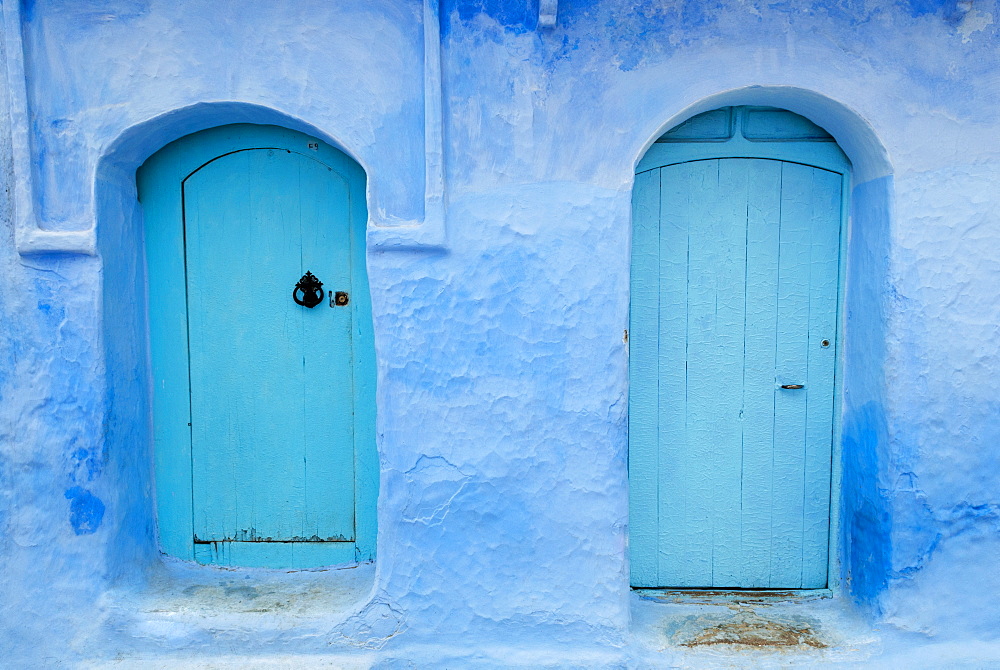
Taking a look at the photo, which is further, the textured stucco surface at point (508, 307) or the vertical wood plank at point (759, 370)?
the vertical wood plank at point (759, 370)

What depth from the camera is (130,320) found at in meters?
2.84

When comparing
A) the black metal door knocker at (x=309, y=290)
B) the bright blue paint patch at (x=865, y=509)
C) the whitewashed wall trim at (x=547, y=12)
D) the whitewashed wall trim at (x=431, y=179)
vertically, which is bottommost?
the bright blue paint patch at (x=865, y=509)

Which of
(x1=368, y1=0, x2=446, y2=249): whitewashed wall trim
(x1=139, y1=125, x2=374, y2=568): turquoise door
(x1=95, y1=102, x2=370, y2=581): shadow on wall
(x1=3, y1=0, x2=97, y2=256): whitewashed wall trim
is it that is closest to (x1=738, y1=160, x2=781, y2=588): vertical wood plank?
(x1=368, y1=0, x2=446, y2=249): whitewashed wall trim

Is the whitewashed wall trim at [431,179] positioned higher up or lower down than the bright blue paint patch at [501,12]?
lower down

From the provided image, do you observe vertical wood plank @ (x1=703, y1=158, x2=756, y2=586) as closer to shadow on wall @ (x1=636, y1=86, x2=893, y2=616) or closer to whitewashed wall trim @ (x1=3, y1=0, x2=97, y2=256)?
shadow on wall @ (x1=636, y1=86, x2=893, y2=616)

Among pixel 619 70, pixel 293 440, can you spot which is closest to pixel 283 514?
pixel 293 440

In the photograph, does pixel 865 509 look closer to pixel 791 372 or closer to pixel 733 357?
pixel 791 372

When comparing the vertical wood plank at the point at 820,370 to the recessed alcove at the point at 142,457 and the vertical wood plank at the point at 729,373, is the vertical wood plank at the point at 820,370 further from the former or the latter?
the recessed alcove at the point at 142,457

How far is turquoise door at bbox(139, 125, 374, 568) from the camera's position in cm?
287

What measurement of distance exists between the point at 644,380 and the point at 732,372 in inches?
14.8

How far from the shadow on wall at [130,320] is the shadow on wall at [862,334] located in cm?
178

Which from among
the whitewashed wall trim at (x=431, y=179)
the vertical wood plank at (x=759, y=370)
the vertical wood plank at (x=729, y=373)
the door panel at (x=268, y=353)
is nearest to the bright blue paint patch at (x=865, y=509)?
the vertical wood plank at (x=759, y=370)

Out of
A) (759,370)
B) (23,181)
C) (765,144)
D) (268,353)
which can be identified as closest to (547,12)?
(765,144)

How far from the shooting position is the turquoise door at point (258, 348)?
287 centimetres
